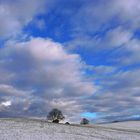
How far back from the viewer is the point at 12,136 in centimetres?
2158

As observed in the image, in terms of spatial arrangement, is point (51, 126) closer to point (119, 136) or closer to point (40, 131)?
point (40, 131)

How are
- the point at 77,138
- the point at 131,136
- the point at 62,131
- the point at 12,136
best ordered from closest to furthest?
the point at 12,136 < the point at 77,138 < the point at 62,131 < the point at 131,136

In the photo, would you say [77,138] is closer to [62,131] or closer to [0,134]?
[62,131]

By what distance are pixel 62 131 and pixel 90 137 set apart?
74.4 inches

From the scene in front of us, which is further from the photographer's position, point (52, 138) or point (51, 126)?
point (51, 126)

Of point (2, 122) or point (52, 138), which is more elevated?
point (2, 122)

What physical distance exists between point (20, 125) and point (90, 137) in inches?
183

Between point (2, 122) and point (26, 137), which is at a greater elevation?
point (2, 122)

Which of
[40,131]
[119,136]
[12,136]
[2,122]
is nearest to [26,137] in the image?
[12,136]

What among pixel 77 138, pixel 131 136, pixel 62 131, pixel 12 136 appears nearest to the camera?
pixel 12 136

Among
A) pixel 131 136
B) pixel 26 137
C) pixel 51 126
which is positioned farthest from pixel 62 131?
pixel 131 136

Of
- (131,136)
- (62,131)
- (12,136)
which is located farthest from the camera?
(131,136)

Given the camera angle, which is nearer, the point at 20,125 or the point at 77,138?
the point at 77,138

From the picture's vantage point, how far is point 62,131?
81.5ft
